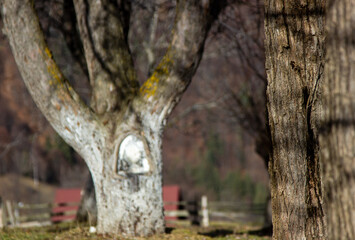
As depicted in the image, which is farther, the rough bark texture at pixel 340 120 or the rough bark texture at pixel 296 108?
the rough bark texture at pixel 296 108

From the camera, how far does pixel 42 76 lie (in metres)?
5.93

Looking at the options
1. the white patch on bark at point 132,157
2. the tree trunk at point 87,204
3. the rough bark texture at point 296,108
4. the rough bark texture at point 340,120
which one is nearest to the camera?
the rough bark texture at point 340,120

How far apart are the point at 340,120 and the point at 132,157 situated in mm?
3884

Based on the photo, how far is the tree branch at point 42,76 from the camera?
5922mm

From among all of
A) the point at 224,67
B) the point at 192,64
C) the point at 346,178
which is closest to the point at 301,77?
the point at 346,178

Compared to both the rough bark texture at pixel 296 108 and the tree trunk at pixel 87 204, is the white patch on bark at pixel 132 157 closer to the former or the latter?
the rough bark texture at pixel 296 108

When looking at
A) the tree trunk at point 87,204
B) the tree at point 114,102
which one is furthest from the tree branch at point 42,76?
the tree trunk at point 87,204

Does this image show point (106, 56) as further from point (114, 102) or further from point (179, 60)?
point (179, 60)

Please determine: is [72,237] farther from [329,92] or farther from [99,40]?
[329,92]

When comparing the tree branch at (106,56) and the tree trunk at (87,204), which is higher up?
the tree branch at (106,56)

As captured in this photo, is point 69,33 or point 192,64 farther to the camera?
point 69,33

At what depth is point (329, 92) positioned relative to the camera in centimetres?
278

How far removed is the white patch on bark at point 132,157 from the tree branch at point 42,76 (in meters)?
0.48

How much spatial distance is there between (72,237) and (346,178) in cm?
449
